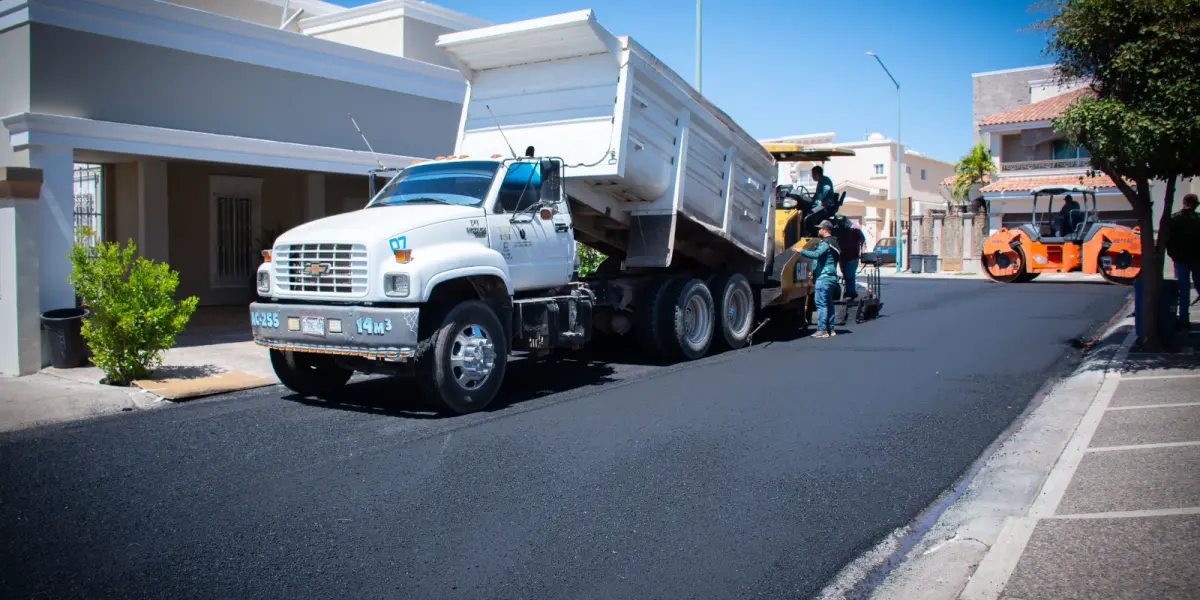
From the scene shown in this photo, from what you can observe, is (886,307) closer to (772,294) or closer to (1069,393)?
(772,294)

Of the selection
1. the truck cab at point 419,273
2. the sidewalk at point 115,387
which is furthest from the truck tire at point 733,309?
the sidewalk at point 115,387

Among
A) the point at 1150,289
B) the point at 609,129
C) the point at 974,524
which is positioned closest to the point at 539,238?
the point at 609,129

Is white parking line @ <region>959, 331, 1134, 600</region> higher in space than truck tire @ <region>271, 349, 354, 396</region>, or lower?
lower

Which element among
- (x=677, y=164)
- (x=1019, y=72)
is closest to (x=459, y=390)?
(x=677, y=164)

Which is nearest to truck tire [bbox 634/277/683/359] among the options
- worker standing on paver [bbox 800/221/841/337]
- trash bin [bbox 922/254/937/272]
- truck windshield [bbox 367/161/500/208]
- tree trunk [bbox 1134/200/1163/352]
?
truck windshield [bbox 367/161/500/208]

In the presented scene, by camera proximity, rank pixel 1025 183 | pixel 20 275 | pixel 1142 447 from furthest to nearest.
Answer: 1. pixel 1025 183
2. pixel 20 275
3. pixel 1142 447

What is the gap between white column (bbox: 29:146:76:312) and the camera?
1059 centimetres

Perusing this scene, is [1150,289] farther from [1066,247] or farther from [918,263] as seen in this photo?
[918,263]

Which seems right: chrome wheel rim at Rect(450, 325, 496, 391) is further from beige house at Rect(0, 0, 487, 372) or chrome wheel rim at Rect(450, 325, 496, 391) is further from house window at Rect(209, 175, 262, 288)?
house window at Rect(209, 175, 262, 288)

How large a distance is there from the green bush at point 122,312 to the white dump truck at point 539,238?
5.44 feet

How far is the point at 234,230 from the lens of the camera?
17391 millimetres

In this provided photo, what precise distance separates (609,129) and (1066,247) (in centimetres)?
1825

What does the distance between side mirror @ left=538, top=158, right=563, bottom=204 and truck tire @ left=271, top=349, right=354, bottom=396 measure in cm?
270

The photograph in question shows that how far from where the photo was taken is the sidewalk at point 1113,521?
4402 mm
